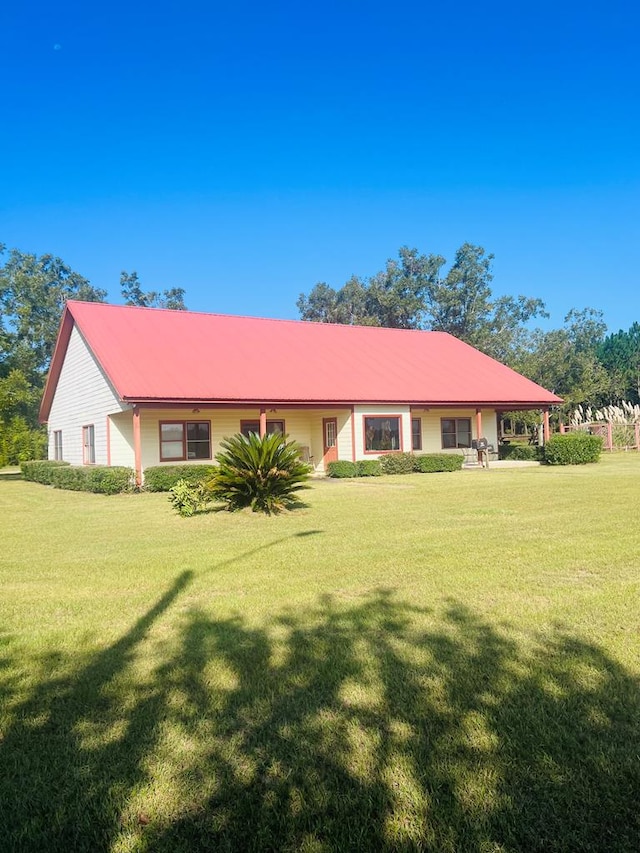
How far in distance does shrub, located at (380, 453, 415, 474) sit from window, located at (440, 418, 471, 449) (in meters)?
4.15

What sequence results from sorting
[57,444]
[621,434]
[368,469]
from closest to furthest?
[368,469] < [57,444] < [621,434]

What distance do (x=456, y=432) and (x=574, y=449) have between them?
4.89m

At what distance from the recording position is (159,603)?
536cm

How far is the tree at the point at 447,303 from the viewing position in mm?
50688

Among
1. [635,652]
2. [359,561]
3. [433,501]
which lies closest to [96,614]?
[359,561]

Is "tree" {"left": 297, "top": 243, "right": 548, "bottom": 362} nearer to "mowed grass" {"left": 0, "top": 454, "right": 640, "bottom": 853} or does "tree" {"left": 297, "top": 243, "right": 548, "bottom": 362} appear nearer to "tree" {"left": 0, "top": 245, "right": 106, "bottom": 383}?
"tree" {"left": 0, "top": 245, "right": 106, "bottom": 383}

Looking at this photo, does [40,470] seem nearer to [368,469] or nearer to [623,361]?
[368,469]

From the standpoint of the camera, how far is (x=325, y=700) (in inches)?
133

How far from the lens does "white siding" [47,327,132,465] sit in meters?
21.2

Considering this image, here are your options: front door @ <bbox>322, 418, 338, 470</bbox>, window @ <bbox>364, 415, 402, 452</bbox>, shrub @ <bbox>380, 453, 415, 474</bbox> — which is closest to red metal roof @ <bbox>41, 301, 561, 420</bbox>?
window @ <bbox>364, 415, 402, 452</bbox>

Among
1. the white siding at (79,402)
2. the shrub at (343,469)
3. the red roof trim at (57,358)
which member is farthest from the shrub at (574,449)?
the red roof trim at (57,358)

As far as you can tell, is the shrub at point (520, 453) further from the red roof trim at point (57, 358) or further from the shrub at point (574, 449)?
the red roof trim at point (57, 358)

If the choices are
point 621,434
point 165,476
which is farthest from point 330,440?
point 621,434

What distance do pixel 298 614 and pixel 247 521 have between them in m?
5.52
